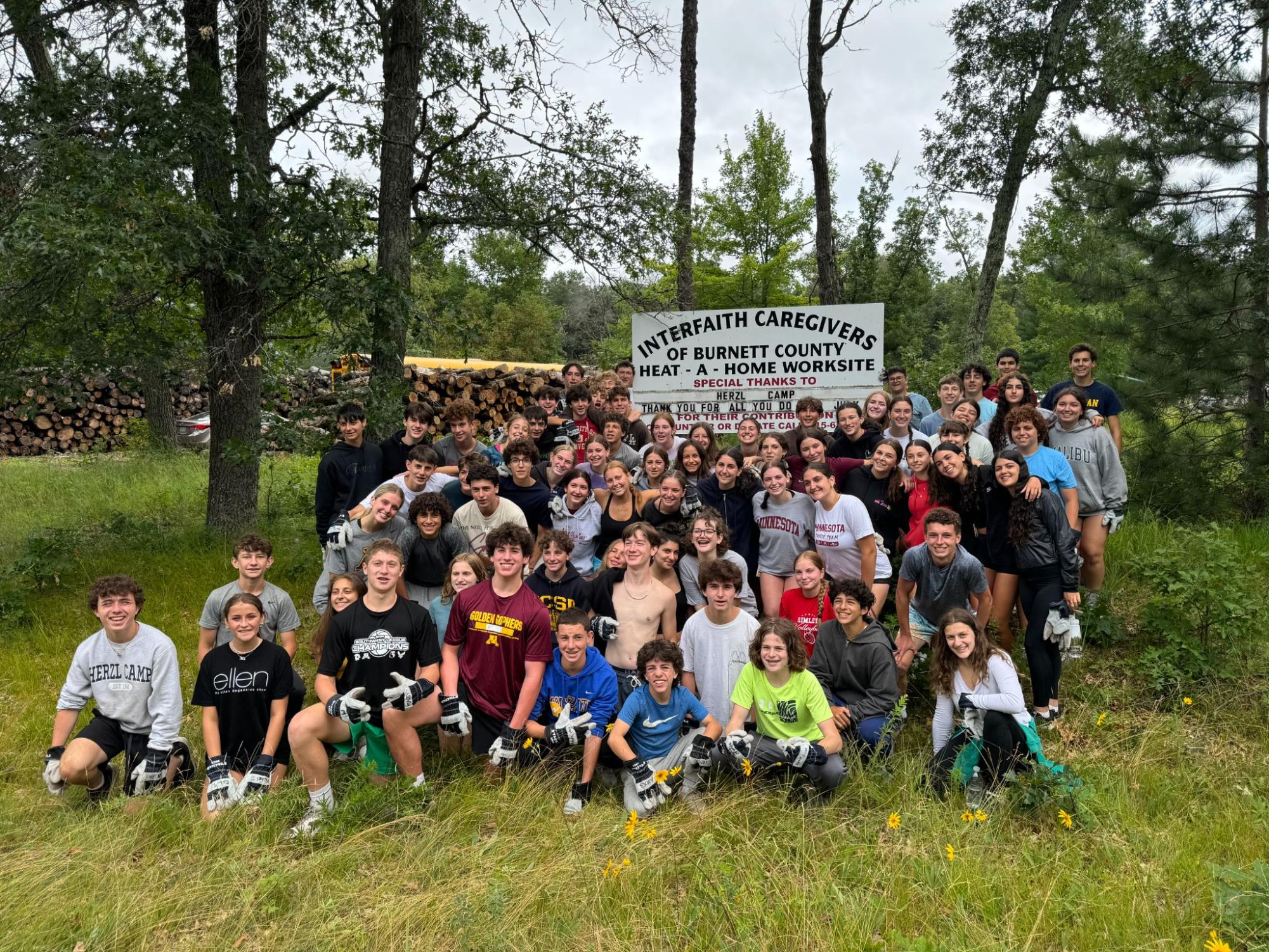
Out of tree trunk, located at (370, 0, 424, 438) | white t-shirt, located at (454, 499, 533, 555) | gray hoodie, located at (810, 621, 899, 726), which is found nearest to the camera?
gray hoodie, located at (810, 621, 899, 726)

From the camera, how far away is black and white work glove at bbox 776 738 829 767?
423 centimetres

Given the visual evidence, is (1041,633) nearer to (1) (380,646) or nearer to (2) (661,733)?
(2) (661,733)

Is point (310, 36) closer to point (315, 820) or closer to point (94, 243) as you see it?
point (94, 243)

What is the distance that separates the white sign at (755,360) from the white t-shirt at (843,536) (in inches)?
136

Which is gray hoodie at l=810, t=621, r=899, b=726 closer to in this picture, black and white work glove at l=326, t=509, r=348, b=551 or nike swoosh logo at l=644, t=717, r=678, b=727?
nike swoosh logo at l=644, t=717, r=678, b=727

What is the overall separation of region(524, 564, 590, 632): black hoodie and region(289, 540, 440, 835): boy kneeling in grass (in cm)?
76

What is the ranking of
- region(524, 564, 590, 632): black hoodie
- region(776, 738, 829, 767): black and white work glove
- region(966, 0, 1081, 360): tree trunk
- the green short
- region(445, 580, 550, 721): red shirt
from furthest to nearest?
region(966, 0, 1081, 360): tree trunk → region(524, 564, 590, 632): black hoodie → region(445, 580, 550, 721): red shirt → the green short → region(776, 738, 829, 767): black and white work glove

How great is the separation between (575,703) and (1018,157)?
10862mm

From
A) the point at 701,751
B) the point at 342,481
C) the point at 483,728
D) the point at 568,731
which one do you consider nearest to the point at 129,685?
the point at 483,728

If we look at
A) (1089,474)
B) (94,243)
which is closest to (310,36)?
(94,243)

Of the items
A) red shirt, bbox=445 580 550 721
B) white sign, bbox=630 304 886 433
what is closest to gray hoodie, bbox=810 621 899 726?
red shirt, bbox=445 580 550 721

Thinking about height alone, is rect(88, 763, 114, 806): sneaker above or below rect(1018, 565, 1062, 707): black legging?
below

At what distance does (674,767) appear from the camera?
4.60 m

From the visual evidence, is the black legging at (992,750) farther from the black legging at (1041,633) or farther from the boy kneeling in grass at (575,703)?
the boy kneeling in grass at (575,703)
